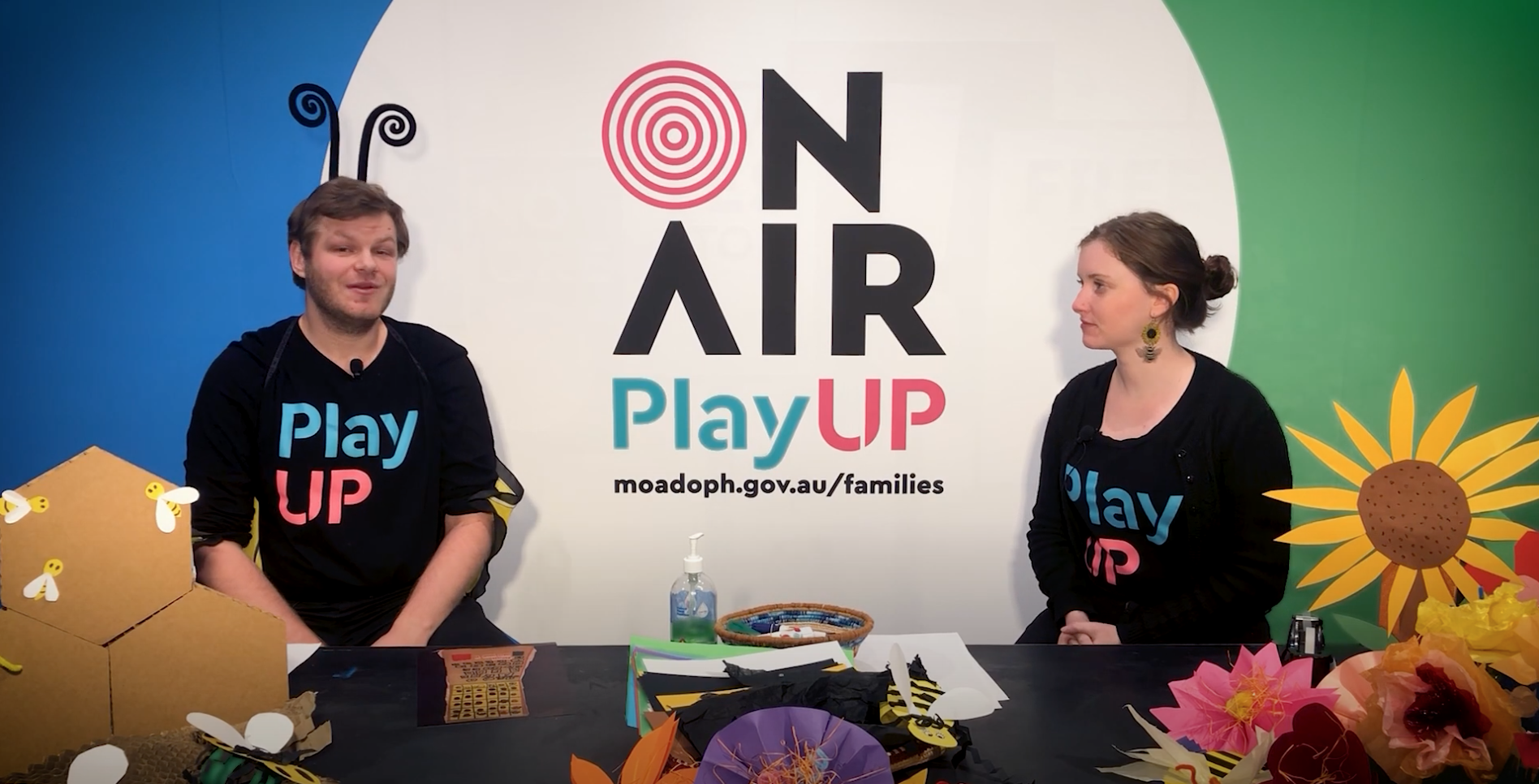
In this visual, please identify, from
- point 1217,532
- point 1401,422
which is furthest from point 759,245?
point 1401,422

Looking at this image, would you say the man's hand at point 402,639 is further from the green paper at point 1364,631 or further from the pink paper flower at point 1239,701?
the green paper at point 1364,631

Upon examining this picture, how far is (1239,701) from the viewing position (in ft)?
3.93

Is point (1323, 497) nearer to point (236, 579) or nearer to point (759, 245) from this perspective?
point (759, 245)

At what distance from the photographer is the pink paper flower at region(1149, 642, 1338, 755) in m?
1.18

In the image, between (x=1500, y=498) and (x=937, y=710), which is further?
(x=1500, y=498)

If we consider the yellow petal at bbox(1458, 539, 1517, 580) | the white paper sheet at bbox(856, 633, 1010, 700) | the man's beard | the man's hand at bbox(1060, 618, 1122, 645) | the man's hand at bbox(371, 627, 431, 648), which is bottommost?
the man's hand at bbox(371, 627, 431, 648)

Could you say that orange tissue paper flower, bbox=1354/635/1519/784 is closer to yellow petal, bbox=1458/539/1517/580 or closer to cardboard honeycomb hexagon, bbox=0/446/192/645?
yellow petal, bbox=1458/539/1517/580

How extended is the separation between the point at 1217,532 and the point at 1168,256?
640mm

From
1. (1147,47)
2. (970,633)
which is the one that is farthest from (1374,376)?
(970,633)

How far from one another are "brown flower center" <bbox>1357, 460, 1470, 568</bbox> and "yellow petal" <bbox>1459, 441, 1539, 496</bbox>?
0.01 m

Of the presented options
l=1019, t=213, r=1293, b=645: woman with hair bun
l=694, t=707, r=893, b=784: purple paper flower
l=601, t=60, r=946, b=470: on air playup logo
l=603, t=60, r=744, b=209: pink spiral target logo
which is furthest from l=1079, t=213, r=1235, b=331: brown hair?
l=694, t=707, r=893, b=784: purple paper flower

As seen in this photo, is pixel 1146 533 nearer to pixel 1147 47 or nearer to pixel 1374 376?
pixel 1374 376

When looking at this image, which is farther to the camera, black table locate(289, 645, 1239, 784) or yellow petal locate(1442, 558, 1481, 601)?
yellow petal locate(1442, 558, 1481, 601)

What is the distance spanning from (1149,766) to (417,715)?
0.88 meters
